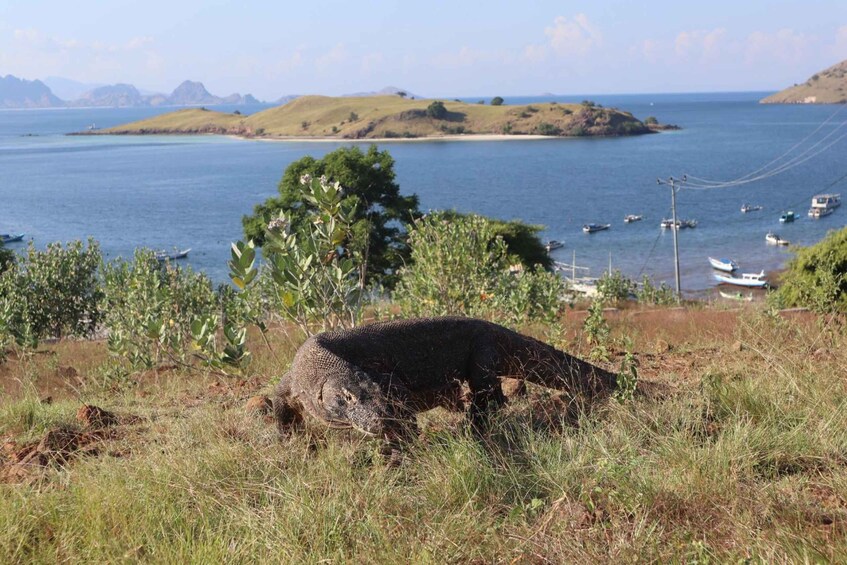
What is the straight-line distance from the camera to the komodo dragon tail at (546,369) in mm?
5820

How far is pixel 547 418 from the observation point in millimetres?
5531

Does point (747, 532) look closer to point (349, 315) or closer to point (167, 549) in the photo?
point (167, 549)

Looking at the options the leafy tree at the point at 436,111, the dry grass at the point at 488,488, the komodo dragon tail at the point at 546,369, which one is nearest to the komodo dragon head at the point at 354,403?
the dry grass at the point at 488,488

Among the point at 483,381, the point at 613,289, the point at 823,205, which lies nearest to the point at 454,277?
the point at 483,381

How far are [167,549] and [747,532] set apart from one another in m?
2.44

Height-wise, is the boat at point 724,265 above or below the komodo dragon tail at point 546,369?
below

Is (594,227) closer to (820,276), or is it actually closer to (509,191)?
(509,191)

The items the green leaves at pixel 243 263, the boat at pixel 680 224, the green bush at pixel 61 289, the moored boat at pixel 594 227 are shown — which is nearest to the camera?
the green leaves at pixel 243 263

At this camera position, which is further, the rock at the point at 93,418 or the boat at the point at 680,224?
the boat at the point at 680,224

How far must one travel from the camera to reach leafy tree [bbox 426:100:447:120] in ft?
573

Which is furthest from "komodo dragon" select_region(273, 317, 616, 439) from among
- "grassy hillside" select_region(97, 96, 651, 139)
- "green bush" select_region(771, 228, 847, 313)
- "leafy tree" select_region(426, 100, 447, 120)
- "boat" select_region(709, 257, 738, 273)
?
"leafy tree" select_region(426, 100, 447, 120)

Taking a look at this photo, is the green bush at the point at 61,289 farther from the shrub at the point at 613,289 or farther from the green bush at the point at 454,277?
the shrub at the point at 613,289

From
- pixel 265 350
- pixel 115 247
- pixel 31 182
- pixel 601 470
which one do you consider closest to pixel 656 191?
pixel 115 247

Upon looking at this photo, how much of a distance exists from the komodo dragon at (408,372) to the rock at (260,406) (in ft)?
1.04
